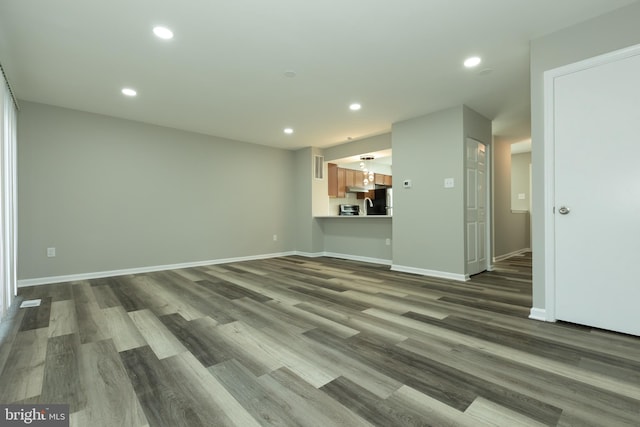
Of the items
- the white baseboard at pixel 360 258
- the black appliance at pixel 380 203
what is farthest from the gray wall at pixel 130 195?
the black appliance at pixel 380 203

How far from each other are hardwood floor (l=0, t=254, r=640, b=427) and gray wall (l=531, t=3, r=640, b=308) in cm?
62

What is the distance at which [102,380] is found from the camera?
5.36 ft

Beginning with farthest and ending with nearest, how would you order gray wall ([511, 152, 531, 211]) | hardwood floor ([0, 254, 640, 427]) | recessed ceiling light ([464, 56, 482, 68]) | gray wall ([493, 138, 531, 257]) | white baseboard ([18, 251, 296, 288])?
1. gray wall ([511, 152, 531, 211])
2. gray wall ([493, 138, 531, 257])
3. white baseboard ([18, 251, 296, 288])
4. recessed ceiling light ([464, 56, 482, 68])
5. hardwood floor ([0, 254, 640, 427])

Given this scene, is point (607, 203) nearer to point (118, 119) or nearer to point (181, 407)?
point (181, 407)

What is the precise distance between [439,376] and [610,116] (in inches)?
92.2

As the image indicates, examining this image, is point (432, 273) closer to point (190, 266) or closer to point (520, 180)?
point (190, 266)

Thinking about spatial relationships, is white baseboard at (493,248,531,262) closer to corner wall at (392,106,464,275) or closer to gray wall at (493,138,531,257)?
gray wall at (493,138,531,257)

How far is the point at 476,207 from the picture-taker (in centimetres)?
448

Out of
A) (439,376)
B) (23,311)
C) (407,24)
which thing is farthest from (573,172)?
(23,311)

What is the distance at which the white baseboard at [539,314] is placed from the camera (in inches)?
97.9

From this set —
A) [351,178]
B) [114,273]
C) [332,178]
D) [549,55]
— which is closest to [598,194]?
[549,55]

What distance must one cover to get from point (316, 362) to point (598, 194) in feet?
8.20

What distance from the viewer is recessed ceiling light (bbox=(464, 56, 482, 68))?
289 cm

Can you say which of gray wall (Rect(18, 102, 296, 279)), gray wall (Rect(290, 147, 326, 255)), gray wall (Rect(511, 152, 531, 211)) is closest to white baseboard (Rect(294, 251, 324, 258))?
gray wall (Rect(290, 147, 326, 255))
